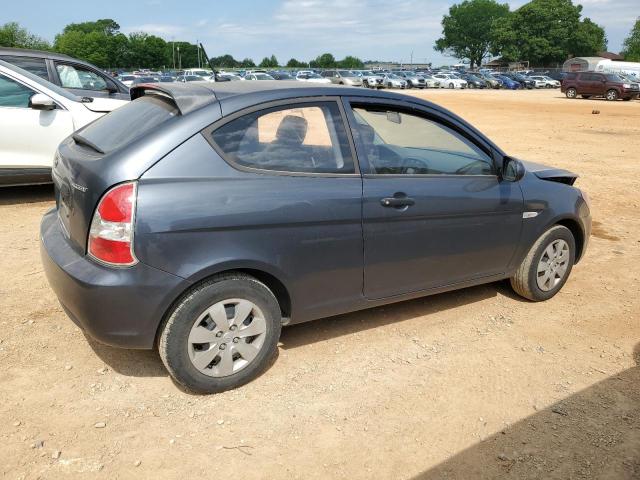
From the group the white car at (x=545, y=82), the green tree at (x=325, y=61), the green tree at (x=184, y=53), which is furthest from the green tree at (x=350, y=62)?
the white car at (x=545, y=82)

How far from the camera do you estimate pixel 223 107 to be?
3.16m

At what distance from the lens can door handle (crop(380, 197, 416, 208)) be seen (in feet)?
11.6

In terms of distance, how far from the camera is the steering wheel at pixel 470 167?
3.99 meters

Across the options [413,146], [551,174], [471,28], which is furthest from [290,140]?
[471,28]

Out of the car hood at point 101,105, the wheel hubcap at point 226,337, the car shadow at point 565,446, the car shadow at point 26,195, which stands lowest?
the car shadow at point 565,446

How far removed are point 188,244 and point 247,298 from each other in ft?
1.51

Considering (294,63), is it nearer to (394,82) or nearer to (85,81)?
(394,82)

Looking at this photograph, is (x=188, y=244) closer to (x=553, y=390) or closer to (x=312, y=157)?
(x=312, y=157)

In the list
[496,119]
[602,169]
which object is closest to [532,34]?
[496,119]

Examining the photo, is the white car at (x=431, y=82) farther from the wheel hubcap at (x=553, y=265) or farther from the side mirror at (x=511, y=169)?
the side mirror at (x=511, y=169)

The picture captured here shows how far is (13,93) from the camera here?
22.8 feet

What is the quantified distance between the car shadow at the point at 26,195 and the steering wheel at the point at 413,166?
5340 millimetres

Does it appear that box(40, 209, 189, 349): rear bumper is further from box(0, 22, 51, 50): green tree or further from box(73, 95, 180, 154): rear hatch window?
box(0, 22, 51, 50): green tree

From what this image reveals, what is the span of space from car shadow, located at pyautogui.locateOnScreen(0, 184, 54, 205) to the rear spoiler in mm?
4480
